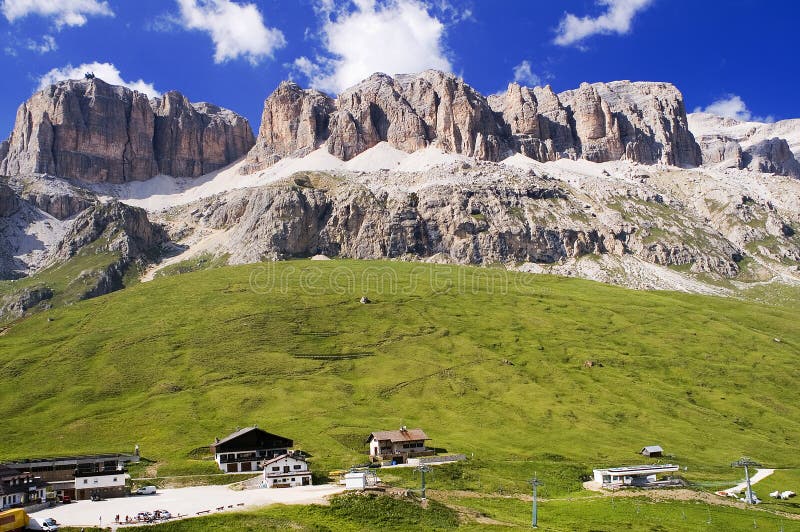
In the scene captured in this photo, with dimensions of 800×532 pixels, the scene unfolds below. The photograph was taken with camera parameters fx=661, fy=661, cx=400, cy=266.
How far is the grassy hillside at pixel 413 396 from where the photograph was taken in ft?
388

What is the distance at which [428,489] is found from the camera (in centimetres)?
8650

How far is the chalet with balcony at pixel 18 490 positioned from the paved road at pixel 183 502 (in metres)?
3.35

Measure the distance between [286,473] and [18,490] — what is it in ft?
104

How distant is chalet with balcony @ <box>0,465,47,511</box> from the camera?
240 feet

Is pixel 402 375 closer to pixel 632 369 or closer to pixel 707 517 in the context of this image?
pixel 632 369

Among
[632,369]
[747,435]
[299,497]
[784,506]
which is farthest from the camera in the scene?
[632,369]

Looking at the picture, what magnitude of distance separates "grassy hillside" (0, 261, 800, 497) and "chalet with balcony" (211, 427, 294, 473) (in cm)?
293

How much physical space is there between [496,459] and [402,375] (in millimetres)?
58834

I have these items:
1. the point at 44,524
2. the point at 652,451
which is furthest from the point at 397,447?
the point at 44,524

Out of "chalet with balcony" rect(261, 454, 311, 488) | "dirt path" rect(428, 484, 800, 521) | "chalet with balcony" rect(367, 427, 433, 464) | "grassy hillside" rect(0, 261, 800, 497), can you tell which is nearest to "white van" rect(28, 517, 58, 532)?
"chalet with balcony" rect(261, 454, 311, 488)

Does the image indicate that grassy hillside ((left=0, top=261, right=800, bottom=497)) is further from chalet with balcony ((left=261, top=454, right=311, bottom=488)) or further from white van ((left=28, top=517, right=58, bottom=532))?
white van ((left=28, top=517, right=58, bottom=532))

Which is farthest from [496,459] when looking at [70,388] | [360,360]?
[70,388]

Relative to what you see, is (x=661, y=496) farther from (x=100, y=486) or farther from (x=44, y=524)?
(x=44, y=524)

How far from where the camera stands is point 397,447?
358ft
